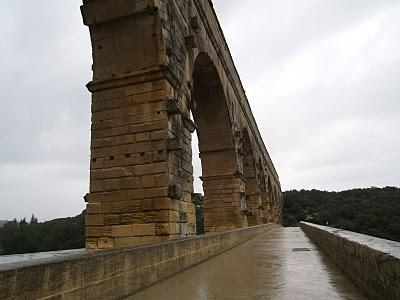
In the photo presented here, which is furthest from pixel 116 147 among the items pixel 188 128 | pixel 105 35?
pixel 105 35

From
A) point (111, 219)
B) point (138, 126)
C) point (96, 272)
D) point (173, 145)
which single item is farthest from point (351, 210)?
point (96, 272)

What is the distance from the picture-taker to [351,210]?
201ft

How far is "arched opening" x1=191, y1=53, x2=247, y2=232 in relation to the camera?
15.4 metres

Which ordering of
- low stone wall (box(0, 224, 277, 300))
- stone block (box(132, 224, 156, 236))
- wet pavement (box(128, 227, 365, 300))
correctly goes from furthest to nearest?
1. stone block (box(132, 224, 156, 236))
2. wet pavement (box(128, 227, 365, 300))
3. low stone wall (box(0, 224, 277, 300))

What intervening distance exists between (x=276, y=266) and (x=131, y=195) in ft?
10.9

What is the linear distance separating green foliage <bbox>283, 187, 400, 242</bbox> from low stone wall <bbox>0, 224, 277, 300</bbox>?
3760cm

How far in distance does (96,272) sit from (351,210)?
6455cm

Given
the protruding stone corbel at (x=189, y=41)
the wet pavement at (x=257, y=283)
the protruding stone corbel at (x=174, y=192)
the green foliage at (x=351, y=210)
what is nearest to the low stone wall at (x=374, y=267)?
the wet pavement at (x=257, y=283)

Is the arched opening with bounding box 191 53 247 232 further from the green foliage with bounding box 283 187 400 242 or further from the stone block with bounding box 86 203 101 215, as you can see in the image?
the green foliage with bounding box 283 187 400 242

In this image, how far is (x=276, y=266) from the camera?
16.5ft

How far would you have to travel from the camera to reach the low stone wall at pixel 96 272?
2.10 meters

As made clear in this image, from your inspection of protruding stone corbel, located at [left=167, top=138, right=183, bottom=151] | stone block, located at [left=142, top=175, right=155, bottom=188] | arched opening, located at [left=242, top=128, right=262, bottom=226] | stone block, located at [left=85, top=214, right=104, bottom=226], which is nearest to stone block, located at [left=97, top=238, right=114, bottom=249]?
stone block, located at [left=85, top=214, right=104, bottom=226]

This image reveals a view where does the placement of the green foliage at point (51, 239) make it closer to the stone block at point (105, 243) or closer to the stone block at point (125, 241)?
the stone block at point (105, 243)

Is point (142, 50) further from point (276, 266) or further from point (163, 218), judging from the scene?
point (276, 266)
